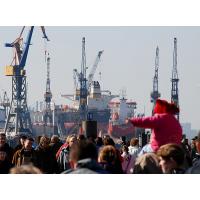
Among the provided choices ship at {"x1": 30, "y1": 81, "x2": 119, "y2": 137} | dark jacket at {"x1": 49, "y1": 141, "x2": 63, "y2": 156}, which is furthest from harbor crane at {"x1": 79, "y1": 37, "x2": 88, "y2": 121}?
dark jacket at {"x1": 49, "y1": 141, "x2": 63, "y2": 156}

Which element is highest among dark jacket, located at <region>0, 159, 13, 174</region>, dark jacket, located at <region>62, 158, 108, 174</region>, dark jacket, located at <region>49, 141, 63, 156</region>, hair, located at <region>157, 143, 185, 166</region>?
hair, located at <region>157, 143, 185, 166</region>

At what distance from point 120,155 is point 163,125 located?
0.63 m

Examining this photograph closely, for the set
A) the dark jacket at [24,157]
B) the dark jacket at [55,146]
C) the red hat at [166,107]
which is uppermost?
the red hat at [166,107]

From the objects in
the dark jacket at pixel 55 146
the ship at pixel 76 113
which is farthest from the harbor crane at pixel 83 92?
the dark jacket at pixel 55 146

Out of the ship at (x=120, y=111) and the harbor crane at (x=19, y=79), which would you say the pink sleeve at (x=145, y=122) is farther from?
the ship at (x=120, y=111)

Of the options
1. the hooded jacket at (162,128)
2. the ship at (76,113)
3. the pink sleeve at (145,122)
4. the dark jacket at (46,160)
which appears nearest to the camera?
the pink sleeve at (145,122)

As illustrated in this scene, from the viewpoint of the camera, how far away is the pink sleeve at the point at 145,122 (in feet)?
24.8

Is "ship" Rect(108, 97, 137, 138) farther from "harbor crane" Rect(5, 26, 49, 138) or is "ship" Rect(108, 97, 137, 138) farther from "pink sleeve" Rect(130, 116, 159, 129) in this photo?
"pink sleeve" Rect(130, 116, 159, 129)

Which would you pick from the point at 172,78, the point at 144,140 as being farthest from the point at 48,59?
the point at 144,140

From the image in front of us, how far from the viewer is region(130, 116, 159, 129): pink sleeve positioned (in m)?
7.57

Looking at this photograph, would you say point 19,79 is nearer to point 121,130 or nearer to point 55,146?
point 121,130

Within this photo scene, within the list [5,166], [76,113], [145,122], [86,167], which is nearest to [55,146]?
[5,166]

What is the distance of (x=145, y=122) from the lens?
7.82 meters

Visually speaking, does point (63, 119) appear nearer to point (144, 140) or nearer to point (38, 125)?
point (38, 125)
